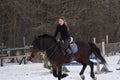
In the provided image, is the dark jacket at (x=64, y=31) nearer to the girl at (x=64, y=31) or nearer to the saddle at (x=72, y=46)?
the girl at (x=64, y=31)

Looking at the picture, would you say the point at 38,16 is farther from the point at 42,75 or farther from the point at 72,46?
the point at 72,46

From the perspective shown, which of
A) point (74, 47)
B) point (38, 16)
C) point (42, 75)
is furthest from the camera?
point (38, 16)

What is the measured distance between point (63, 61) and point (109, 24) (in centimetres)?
2763

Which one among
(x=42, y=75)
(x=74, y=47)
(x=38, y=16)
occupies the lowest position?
(x=42, y=75)

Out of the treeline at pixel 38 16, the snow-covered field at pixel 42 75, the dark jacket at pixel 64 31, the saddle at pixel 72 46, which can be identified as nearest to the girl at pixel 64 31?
the dark jacket at pixel 64 31

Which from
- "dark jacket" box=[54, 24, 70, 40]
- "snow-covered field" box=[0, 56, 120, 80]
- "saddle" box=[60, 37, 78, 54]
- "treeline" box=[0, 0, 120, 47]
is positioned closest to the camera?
"dark jacket" box=[54, 24, 70, 40]

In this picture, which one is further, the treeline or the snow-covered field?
the treeline

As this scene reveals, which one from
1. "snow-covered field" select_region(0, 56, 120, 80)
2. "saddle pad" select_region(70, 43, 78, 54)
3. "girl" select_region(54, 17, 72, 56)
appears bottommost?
"snow-covered field" select_region(0, 56, 120, 80)

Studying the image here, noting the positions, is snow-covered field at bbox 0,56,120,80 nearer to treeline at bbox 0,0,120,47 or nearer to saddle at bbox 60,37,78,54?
saddle at bbox 60,37,78,54

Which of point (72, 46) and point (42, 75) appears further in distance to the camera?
point (42, 75)

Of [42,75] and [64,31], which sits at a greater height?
[64,31]

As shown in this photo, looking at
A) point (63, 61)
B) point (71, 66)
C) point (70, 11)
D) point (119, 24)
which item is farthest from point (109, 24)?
point (63, 61)

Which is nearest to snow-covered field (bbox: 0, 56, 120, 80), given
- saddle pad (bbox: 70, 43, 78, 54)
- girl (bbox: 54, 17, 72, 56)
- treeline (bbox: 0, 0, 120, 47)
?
saddle pad (bbox: 70, 43, 78, 54)

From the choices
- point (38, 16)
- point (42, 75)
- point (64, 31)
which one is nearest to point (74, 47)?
point (64, 31)
